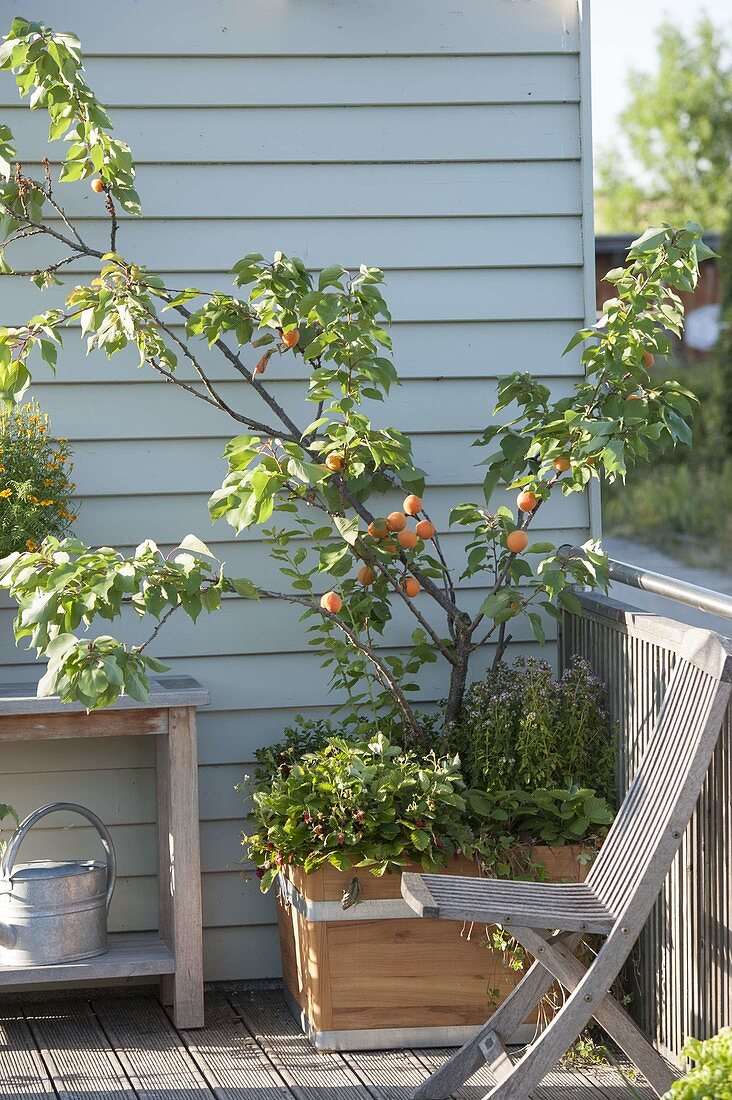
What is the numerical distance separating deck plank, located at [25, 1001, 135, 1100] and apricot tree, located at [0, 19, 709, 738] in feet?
3.00

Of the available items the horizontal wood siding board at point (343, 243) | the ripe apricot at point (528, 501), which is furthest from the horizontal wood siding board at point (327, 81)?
the ripe apricot at point (528, 501)

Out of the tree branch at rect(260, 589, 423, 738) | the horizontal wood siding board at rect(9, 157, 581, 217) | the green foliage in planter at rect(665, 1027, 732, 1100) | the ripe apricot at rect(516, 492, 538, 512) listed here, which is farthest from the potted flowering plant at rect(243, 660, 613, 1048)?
the horizontal wood siding board at rect(9, 157, 581, 217)

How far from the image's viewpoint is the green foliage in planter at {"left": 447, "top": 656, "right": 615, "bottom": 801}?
3.03 m

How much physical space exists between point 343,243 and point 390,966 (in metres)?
1.91

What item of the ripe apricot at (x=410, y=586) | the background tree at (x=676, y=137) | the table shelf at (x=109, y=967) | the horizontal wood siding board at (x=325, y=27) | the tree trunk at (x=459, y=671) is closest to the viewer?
the table shelf at (x=109, y=967)

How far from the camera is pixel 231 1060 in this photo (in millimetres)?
2990

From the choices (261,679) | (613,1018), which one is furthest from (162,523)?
(613,1018)

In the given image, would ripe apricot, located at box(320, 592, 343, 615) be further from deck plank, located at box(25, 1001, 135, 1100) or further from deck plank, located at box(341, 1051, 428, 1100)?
deck plank, located at box(25, 1001, 135, 1100)

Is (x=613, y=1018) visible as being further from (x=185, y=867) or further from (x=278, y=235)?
(x=278, y=235)

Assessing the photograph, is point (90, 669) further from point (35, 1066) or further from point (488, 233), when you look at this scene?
point (488, 233)

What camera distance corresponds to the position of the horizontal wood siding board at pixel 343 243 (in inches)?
136

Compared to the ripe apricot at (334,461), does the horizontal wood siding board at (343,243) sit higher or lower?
higher

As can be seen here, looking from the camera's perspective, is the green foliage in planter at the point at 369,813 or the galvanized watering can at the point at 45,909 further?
the galvanized watering can at the point at 45,909

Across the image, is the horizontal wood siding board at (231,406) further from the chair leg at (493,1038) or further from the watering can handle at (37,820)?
the chair leg at (493,1038)
